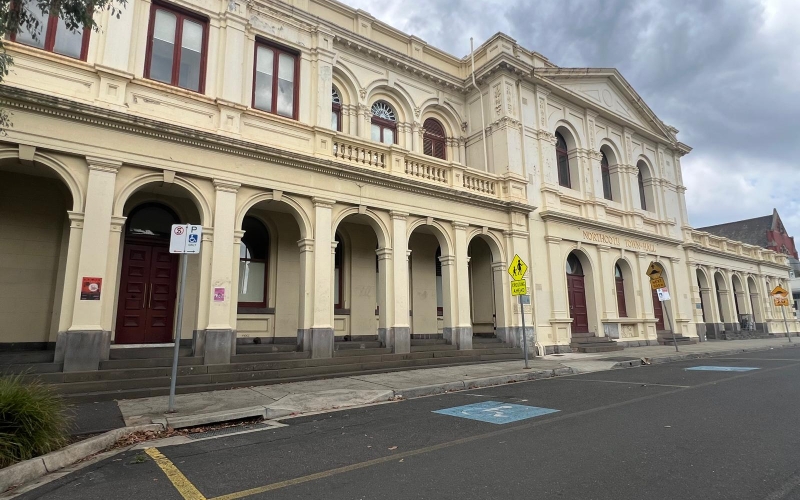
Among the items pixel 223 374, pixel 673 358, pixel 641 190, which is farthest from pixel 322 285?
pixel 641 190

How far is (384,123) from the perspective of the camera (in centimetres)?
1691

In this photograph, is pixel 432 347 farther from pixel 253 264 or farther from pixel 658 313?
pixel 658 313

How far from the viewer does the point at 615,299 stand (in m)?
20.1

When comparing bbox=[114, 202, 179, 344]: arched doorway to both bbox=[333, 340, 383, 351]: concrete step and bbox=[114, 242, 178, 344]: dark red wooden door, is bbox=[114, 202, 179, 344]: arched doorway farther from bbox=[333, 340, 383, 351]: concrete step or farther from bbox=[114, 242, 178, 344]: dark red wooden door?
bbox=[333, 340, 383, 351]: concrete step

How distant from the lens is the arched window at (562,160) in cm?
2075

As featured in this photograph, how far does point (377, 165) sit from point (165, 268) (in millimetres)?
6627

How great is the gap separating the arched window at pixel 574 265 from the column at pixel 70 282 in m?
17.6

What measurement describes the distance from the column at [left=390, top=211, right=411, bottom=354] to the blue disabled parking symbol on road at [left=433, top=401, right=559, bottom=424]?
17.5 ft

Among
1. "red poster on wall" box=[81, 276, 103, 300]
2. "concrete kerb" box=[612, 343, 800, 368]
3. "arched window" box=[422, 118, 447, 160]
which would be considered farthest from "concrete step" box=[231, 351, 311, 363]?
"arched window" box=[422, 118, 447, 160]

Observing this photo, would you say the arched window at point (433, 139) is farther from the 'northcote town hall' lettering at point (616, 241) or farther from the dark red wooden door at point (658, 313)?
the dark red wooden door at point (658, 313)

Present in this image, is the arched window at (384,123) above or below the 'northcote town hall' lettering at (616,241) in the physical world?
above

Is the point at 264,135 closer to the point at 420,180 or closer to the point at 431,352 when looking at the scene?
the point at 420,180

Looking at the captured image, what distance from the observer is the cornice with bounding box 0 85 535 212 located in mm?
9016

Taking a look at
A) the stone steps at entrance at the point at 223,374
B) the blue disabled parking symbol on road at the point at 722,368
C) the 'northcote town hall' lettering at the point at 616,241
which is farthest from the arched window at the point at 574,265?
the stone steps at entrance at the point at 223,374
